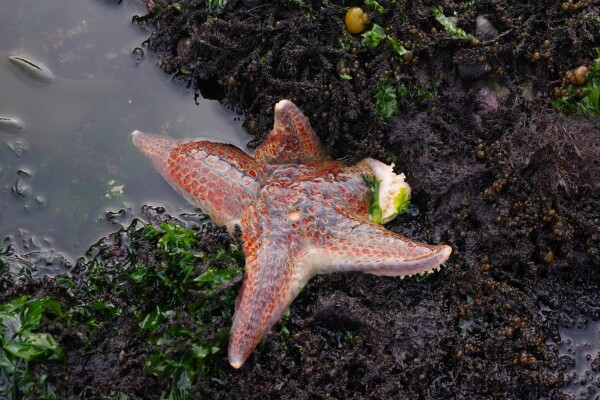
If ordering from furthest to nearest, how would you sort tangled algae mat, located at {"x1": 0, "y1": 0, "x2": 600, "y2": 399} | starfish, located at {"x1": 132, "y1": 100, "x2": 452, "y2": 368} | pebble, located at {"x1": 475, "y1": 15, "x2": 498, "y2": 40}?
pebble, located at {"x1": 475, "y1": 15, "x2": 498, "y2": 40}
tangled algae mat, located at {"x1": 0, "y1": 0, "x2": 600, "y2": 399}
starfish, located at {"x1": 132, "y1": 100, "x2": 452, "y2": 368}

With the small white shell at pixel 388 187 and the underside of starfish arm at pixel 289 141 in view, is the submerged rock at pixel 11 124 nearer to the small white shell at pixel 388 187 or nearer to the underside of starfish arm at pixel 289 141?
the underside of starfish arm at pixel 289 141

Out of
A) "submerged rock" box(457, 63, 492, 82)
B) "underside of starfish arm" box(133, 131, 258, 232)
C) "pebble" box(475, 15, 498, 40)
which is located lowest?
"underside of starfish arm" box(133, 131, 258, 232)

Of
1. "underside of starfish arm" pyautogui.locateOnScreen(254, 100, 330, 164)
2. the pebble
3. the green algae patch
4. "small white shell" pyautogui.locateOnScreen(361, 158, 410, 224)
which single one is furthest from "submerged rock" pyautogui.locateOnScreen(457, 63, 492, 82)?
the green algae patch

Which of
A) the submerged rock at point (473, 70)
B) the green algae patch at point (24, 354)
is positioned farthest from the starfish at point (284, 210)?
the green algae patch at point (24, 354)

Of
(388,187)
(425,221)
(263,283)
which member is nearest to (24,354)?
(263,283)

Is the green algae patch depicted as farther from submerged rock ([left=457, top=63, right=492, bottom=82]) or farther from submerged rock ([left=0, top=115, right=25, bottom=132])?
submerged rock ([left=457, top=63, right=492, bottom=82])

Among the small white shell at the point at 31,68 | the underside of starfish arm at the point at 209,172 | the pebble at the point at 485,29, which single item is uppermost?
the pebble at the point at 485,29

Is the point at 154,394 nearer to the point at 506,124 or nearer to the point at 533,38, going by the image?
the point at 506,124
